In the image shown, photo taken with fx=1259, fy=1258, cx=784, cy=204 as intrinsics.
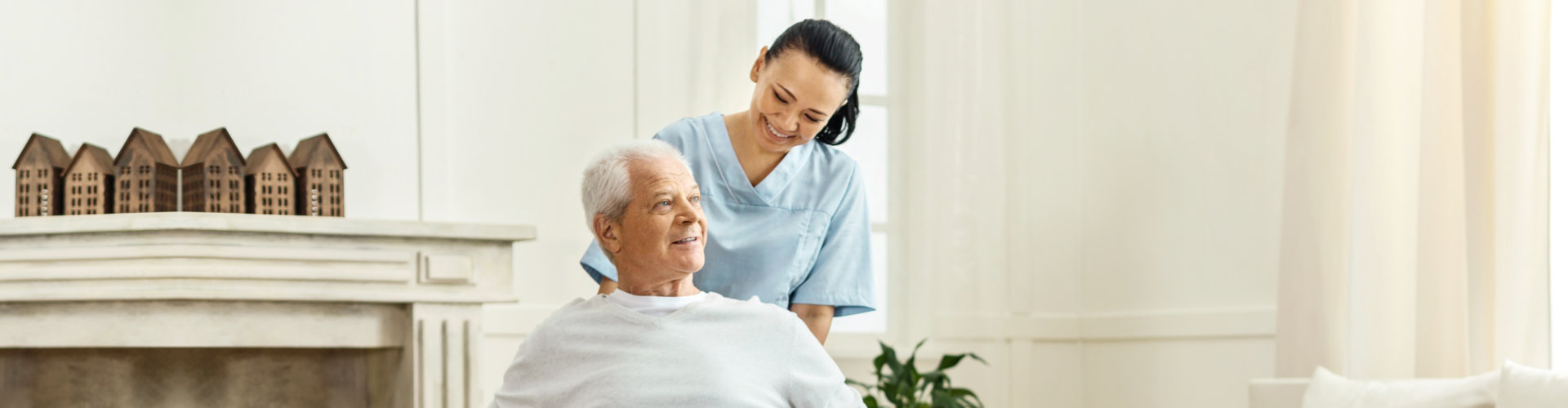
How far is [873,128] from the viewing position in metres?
3.83

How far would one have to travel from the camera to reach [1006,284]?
3732 mm

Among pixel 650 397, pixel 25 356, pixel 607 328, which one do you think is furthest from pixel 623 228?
pixel 25 356

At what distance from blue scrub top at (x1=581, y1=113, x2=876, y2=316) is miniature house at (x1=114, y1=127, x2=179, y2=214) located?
1.44 metres

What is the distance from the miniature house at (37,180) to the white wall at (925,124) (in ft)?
0.71

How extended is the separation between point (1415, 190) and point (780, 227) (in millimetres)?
1600

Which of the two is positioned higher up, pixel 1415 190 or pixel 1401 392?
pixel 1415 190

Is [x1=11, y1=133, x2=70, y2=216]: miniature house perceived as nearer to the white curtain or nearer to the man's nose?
the man's nose

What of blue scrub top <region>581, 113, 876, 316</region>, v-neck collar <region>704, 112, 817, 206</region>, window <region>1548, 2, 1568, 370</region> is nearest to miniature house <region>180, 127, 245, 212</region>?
blue scrub top <region>581, 113, 876, 316</region>

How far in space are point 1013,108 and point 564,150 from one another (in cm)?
133

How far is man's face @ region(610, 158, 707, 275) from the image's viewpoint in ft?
5.14

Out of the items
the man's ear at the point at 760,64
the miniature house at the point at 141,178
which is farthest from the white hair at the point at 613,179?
the miniature house at the point at 141,178

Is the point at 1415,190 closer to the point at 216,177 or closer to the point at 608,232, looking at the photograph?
the point at 608,232

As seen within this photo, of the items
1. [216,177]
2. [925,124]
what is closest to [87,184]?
[216,177]

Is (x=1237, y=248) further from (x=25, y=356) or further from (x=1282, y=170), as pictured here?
(x=25, y=356)
